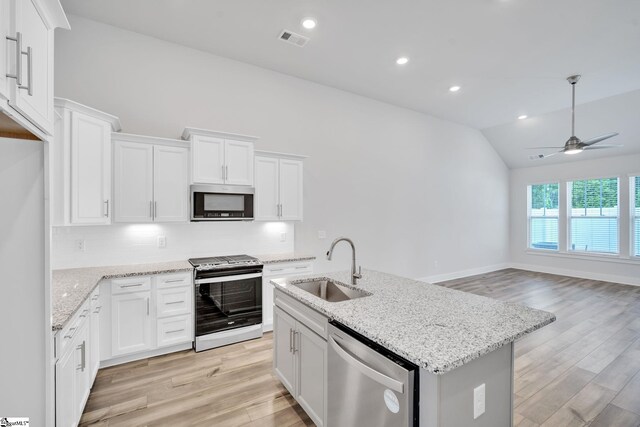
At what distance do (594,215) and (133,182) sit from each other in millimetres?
9332

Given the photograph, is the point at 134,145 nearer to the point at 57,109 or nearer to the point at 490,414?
the point at 57,109

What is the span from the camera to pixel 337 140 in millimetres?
4941

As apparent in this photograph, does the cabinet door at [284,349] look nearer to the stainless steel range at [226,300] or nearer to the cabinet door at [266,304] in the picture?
the stainless steel range at [226,300]

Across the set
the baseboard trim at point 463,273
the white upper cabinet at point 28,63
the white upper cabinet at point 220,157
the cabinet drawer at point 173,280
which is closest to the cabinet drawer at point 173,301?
the cabinet drawer at point 173,280

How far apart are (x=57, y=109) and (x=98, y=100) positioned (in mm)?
925

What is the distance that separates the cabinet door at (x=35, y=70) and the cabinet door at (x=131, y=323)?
193 centimetres

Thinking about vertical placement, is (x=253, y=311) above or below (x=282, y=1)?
below

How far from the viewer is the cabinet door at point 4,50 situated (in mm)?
1083

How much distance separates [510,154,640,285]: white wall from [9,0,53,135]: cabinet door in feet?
31.1

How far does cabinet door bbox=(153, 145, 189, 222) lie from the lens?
3178 millimetres

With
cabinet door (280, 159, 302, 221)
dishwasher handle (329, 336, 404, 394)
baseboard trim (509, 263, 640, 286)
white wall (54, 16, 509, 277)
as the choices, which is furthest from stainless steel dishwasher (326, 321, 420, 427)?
baseboard trim (509, 263, 640, 286)

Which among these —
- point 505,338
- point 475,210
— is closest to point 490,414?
point 505,338

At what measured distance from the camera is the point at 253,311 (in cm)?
351

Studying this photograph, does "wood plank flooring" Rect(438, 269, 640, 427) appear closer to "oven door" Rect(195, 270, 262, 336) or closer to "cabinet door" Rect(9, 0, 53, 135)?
"oven door" Rect(195, 270, 262, 336)
